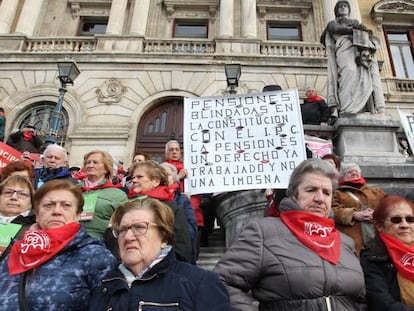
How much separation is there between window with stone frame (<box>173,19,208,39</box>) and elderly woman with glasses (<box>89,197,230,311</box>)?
58.0 feet

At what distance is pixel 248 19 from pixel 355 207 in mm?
14855

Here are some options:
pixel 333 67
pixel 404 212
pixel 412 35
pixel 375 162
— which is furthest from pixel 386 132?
pixel 412 35

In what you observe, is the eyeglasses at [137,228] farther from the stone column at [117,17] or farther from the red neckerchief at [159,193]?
the stone column at [117,17]

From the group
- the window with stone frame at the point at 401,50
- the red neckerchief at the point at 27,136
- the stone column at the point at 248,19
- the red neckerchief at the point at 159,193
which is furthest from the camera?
the window with stone frame at the point at 401,50

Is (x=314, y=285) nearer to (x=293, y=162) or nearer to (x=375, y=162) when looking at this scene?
(x=293, y=162)

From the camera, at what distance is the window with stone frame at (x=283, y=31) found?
18.8m

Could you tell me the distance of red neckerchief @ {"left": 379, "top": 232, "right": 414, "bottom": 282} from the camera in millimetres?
2287

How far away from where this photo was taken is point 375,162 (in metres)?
5.90

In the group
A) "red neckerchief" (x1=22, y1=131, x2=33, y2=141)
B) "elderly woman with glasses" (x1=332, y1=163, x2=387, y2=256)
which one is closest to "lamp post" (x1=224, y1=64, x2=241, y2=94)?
"red neckerchief" (x1=22, y1=131, x2=33, y2=141)

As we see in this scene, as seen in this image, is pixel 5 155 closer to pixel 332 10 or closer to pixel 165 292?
pixel 165 292

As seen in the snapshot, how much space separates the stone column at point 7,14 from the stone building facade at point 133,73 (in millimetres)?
45

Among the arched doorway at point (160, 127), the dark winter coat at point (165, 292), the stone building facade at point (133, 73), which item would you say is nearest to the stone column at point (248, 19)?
the stone building facade at point (133, 73)

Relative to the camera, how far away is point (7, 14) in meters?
17.0

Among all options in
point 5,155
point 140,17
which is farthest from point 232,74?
point 140,17
